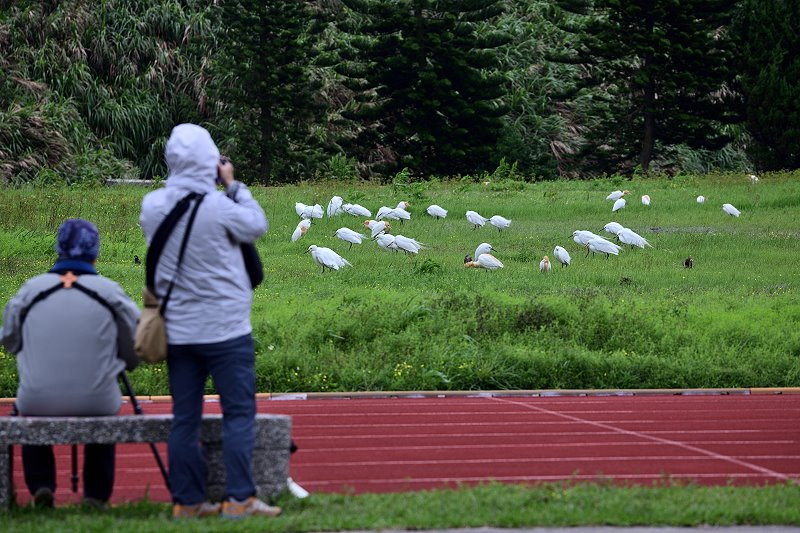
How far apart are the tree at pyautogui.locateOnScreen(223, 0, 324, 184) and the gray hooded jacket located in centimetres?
3376

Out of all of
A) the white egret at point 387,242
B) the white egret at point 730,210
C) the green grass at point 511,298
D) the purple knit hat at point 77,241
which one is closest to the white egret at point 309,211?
the green grass at point 511,298

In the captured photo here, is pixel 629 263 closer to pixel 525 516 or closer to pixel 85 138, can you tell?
pixel 525 516

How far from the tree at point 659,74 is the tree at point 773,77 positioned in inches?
27.2

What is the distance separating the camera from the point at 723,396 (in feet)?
38.4

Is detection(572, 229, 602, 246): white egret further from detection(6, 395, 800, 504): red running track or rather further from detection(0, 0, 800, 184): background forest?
detection(0, 0, 800, 184): background forest

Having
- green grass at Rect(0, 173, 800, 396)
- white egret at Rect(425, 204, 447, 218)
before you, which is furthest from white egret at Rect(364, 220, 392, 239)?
white egret at Rect(425, 204, 447, 218)

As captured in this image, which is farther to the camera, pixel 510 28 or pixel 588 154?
pixel 510 28

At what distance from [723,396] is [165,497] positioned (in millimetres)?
6147

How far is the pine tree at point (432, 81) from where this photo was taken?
133ft

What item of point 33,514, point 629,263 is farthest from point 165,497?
point 629,263

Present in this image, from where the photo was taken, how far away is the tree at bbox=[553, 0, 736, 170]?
39.7 m

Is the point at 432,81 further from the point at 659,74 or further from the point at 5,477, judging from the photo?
the point at 5,477

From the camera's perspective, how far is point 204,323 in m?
6.21

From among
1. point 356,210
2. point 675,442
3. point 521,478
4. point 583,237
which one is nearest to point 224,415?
point 521,478
